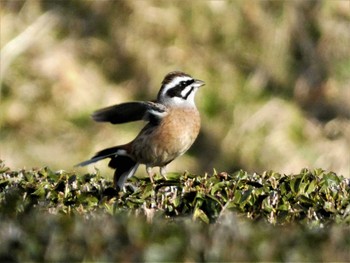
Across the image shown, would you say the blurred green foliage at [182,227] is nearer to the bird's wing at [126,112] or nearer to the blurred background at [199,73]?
the bird's wing at [126,112]

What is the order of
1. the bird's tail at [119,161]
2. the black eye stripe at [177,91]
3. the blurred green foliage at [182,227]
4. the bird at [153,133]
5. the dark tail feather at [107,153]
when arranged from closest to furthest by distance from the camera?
the blurred green foliage at [182,227] → the bird's tail at [119,161] → the dark tail feather at [107,153] → the bird at [153,133] → the black eye stripe at [177,91]

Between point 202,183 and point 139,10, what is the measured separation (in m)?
6.11

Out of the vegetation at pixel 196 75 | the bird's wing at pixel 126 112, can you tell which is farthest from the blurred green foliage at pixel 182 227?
the vegetation at pixel 196 75

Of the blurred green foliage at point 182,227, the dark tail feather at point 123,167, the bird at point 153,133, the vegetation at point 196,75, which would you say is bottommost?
the blurred green foliage at point 182,227

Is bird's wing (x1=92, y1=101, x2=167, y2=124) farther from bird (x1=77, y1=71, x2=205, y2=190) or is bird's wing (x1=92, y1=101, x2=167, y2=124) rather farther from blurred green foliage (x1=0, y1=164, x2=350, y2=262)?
blurred green foliage (x1=0, y1=164, x2=350, y2=262)

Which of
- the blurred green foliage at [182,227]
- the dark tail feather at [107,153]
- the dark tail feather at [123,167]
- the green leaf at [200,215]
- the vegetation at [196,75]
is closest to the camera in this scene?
the blurred green foliage at [182,227]

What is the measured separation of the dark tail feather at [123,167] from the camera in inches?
236

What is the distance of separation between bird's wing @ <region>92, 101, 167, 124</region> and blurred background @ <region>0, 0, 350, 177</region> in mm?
3699

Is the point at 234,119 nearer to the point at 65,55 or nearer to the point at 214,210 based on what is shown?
Answer: the point at 65,55

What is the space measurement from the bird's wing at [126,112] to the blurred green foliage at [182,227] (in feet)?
3.95

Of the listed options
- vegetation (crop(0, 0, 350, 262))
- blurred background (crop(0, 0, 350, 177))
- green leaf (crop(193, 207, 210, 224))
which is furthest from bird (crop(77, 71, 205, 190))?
blurred background (crop(0, 0, 350, 177))

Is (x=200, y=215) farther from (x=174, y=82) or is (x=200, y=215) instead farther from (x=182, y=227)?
(x=174, y=82)

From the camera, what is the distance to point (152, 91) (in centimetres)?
1086

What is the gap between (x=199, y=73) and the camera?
11.1 meters
